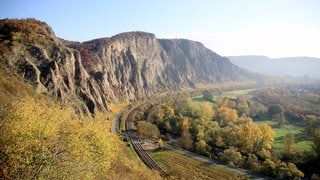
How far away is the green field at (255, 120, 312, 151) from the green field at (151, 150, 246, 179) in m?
31.0

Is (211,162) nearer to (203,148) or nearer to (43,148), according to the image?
(203,148)

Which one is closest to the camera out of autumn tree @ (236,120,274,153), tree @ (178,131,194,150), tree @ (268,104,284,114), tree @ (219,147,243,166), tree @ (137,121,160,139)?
tree @ (219,147,243,166)

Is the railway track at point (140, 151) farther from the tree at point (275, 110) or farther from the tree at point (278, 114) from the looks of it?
the tree at point (275, 110)

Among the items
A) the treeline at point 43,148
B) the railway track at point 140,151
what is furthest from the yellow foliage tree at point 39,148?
the railway track at point 140,151

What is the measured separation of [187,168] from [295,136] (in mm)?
54149

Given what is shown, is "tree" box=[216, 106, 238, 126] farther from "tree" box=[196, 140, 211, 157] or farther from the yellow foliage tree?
the yellow foliage tree

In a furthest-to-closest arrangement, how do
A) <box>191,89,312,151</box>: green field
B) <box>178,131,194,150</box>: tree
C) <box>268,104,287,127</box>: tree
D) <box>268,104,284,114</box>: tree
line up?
<box>268,104,284,114</box>: tree, <box>268,104,287,127</box>: tree, <box>191,89,312,151</box>: green field, <box>178,131,194,150</box>: tree

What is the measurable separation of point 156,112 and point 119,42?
86.5m

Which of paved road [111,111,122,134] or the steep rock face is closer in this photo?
the steep rock face

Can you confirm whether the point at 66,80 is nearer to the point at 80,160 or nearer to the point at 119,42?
A: the point at 80,160

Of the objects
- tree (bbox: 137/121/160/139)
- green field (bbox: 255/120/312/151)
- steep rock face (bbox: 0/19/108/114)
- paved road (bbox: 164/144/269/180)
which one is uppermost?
steep rock face (bbox: 0/19/108/114)

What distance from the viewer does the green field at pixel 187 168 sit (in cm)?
6016

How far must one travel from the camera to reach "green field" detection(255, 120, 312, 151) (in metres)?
87.1

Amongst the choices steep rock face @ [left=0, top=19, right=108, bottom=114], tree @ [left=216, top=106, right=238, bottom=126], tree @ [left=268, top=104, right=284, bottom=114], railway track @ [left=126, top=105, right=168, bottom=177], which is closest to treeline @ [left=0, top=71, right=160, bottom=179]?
railway track @ [left=126, top=105, right=168, bottom=177]
